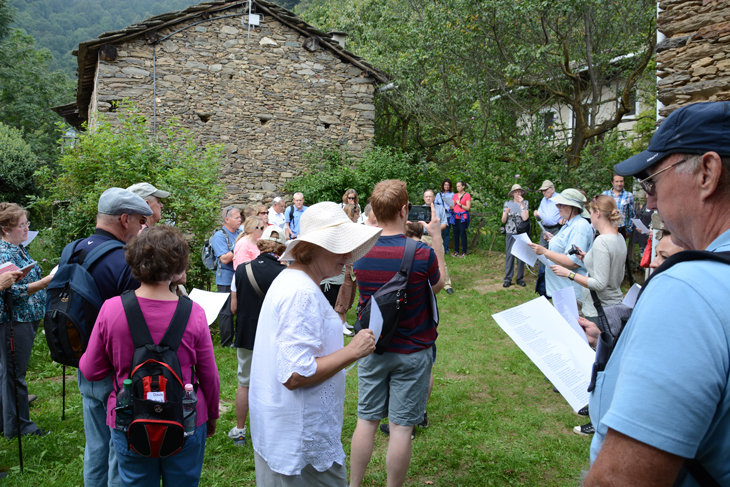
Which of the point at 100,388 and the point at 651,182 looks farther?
the point at 100,388

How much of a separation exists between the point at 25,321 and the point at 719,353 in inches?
185

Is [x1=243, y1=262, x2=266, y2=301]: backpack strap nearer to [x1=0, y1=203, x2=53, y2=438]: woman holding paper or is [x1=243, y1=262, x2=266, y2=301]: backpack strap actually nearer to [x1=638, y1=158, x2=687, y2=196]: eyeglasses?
[x1=0, y1=203, x2=53, y2=438]: woman holding paper

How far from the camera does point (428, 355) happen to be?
2.97 metres

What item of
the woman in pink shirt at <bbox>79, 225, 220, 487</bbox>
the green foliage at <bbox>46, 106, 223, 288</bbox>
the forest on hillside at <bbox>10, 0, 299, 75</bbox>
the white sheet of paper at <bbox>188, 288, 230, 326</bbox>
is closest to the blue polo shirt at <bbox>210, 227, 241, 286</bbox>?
the green foliage at <bbox>46, 106, 223, 288</bbox>

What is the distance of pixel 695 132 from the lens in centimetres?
100

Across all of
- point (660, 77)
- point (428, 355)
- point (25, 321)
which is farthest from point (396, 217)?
point (660, 77)

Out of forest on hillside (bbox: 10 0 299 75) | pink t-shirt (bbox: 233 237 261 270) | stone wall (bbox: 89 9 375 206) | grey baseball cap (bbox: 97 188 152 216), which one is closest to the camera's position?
grey baseball cap (bbox: 97 188 152 216)

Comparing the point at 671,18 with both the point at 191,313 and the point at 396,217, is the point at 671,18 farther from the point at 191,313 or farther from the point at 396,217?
the point at 191,313

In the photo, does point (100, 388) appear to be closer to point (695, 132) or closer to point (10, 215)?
point (10, 215)

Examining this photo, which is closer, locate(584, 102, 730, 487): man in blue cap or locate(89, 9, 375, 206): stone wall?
locate(584, 102, 730, 487): man in blue cap

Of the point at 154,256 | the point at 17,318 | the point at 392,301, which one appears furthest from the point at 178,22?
the point at 392,301

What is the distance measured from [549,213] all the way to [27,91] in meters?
34.6

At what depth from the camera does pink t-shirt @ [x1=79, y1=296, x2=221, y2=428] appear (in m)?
2.15

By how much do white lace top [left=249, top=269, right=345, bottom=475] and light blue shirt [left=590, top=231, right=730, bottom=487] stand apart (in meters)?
1.25
